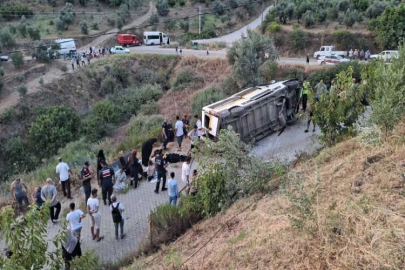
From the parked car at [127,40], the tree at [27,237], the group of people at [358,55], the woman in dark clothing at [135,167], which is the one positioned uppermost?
the tree at [27,237]

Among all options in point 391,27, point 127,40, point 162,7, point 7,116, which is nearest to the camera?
point 7,116

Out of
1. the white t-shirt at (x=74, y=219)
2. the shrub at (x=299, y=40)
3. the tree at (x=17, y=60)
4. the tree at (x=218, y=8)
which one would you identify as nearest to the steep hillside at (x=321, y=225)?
the white t-shirt at (x=74, y=219)

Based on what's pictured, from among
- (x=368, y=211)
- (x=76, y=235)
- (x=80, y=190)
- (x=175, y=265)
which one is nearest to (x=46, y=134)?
(x=80, y=190)

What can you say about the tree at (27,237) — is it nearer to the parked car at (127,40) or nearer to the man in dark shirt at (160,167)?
the man in dark shirt at (160,167)

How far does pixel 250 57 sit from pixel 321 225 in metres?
15.9

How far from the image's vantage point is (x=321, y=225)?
537 cm

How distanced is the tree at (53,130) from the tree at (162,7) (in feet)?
100

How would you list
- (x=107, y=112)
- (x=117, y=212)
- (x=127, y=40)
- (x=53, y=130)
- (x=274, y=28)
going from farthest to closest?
(x=127, y=40), (x=274, y=28), (x=107, y=112), (x=53, y=130), (x=117, y=212)

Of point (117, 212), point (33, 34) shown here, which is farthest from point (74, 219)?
point (33, 34)

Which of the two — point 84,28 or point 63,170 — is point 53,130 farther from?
point 84,28

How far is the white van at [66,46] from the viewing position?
3788 centimetres

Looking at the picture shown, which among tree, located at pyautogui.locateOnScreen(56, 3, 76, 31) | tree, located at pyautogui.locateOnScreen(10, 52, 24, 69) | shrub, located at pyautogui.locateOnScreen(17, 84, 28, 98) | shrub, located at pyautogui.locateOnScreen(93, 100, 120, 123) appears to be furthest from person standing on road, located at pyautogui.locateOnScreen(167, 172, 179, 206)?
tree, located at pyautogui.locateOnScreen(56, 3, 76, 31)

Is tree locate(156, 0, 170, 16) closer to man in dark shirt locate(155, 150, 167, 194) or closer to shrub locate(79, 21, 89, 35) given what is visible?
shrub locate(79, 21, 89, 35)

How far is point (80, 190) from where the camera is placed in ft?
43.3
